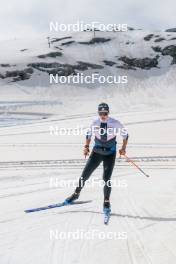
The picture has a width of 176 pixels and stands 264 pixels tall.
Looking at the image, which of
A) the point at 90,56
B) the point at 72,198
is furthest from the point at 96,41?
the point at 72,198

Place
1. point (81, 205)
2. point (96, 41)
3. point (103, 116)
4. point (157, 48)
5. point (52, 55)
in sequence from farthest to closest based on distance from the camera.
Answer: point (96, 41) < point (157, 48) < point (52, 55) < point (81, 205) < point (103, 116)

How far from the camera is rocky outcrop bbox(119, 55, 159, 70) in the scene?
83.4 meters

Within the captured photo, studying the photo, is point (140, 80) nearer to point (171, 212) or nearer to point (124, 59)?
point (124, 59)

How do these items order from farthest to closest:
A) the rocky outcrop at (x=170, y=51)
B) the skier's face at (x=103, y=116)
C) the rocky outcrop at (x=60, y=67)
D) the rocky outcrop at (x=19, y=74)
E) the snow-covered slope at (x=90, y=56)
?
the rocky outcrop at (x=170, y=51), the snow-covered slope at (x=90, y=56), the rocky outcrop at (x=60, y=67), the rocky outcrop at (x=19, y=74), the skier's face at (x=103, y=116)

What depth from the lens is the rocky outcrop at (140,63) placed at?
83450mm

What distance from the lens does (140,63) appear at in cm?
8488

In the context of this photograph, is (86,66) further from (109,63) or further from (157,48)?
(157,48)

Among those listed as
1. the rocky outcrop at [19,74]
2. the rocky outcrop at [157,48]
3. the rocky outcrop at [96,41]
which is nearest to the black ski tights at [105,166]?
the rocky outcrop at [19,74]

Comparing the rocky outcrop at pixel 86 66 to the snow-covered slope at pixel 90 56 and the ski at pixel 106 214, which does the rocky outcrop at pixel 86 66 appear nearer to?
the snow-covered slope at pixel 90 56

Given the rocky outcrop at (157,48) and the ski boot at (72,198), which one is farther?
the rocky outcrop at (157,48)

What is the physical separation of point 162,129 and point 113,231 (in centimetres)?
2369

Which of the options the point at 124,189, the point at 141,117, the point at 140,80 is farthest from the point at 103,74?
the point at 124,189

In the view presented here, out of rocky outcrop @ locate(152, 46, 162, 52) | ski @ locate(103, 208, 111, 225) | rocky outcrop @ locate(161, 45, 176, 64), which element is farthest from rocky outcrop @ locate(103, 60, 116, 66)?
ski @ locate(103, 208, 111, 225)

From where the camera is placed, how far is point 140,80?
252ft
